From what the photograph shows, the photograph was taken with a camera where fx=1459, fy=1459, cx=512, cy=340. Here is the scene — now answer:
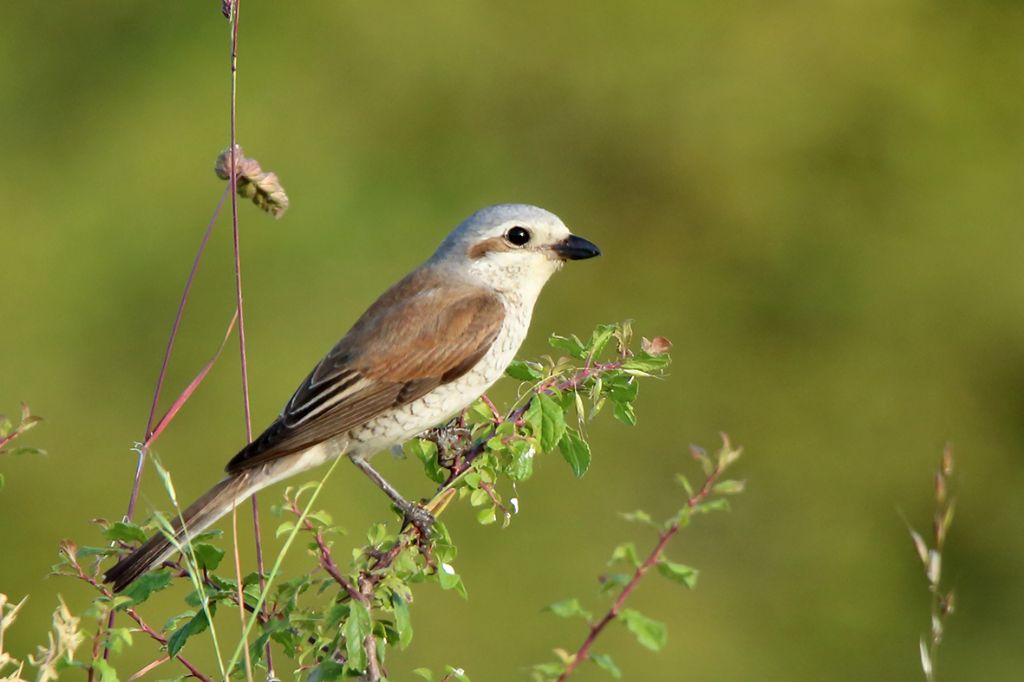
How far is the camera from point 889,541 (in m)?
6.66

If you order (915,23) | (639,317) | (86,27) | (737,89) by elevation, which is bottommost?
(639,317)

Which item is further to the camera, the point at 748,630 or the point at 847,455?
the point at 847,455

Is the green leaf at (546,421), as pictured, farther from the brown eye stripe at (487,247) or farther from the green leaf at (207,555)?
the brown eye stripe at (487,247)

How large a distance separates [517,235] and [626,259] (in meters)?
3.59

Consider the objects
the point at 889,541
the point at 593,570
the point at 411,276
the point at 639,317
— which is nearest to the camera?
the point at 411,276

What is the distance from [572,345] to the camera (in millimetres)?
2664

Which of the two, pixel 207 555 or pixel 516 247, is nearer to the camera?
pixel 207 555

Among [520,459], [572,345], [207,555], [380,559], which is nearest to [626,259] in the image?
[572,345]

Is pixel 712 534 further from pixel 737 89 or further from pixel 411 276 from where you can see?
pixel 411 276

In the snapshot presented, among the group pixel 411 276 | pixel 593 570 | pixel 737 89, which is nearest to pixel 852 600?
pixel 593 570

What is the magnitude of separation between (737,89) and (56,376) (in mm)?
3601

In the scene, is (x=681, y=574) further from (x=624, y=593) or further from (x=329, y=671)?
(x=329, y=671)

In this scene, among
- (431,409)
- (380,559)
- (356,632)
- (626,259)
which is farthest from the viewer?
(626,259)

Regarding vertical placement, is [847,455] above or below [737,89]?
below
